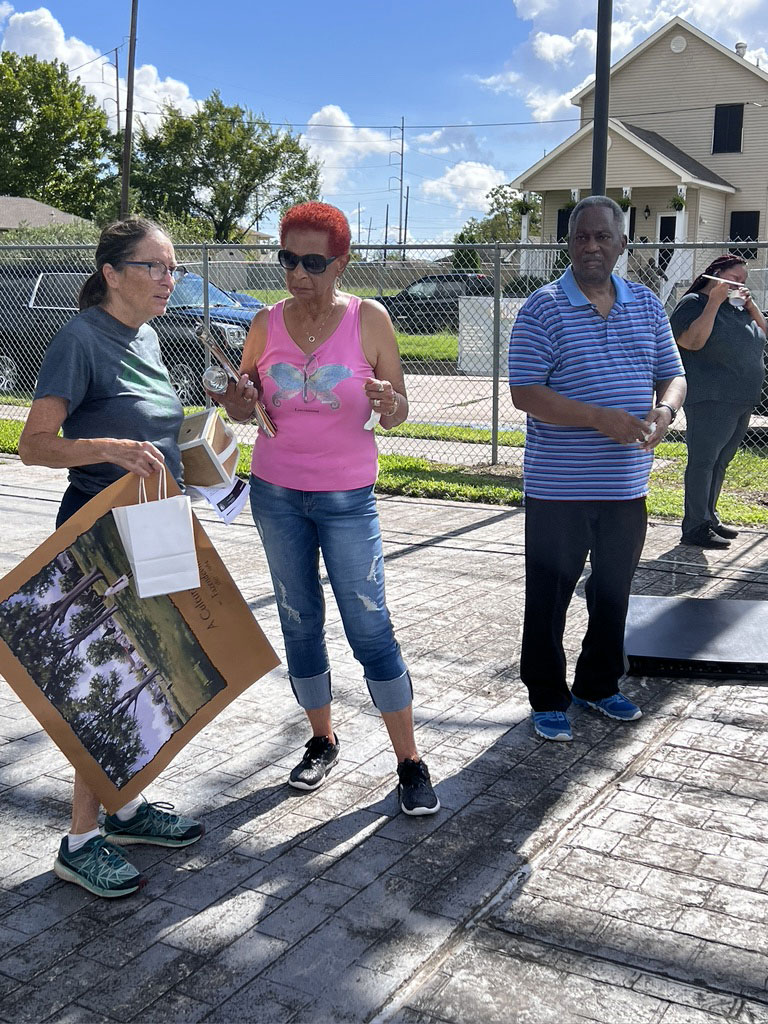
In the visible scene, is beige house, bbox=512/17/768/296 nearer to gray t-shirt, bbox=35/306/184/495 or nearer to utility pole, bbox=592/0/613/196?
utility pole, bbox=592/0/613/196

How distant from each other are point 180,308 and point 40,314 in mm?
2907

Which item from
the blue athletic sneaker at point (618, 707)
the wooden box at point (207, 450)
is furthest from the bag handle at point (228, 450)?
the blue athletic sneaker at point (618, 707)

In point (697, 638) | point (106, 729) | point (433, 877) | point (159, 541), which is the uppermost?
point (159, 541)

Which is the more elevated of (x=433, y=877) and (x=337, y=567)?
(x=337, y=567)

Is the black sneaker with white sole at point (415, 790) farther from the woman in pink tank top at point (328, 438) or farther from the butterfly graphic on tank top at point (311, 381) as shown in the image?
the butterfly graphic on tank top at point (311, 381)

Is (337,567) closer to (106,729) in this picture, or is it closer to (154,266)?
(106,729)

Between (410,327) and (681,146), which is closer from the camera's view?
(410,327)

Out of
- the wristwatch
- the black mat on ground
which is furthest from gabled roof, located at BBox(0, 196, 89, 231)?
the wristwatch

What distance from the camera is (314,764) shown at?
381 centimetres

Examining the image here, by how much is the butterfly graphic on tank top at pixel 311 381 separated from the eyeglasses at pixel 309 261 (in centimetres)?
28

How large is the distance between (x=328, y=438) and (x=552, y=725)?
152 cm

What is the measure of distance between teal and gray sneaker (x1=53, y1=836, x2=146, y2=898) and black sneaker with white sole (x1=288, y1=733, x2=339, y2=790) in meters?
0.71

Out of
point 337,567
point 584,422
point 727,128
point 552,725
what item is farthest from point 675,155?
point 337,567

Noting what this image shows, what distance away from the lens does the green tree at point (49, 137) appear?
4816 cm
